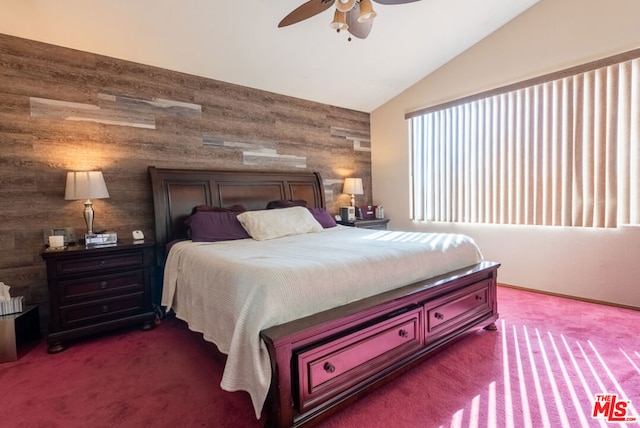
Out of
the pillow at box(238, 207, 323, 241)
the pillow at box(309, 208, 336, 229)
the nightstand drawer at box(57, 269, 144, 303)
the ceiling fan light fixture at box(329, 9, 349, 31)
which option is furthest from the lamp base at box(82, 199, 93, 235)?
the ceiling fan light fixture at box(329, 9, 349, 31)

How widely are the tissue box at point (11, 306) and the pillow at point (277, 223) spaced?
→ 1.82 m

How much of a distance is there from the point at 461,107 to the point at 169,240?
383 cm

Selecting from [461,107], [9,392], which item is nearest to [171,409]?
[9,392]

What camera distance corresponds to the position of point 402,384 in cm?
199

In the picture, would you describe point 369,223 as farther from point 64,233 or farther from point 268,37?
point 64,233

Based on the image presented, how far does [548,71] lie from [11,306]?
17.6ft

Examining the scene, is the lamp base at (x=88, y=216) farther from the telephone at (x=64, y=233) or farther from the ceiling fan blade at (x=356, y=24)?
the ceiling fan blade at (x=356, y=24)

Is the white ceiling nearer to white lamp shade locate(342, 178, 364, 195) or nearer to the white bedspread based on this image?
white lamp shade locate(342, 178, 364, 195)

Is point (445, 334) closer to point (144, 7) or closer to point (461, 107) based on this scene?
point (461, 107)

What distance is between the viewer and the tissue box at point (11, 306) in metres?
2.48

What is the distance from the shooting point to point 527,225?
373cm

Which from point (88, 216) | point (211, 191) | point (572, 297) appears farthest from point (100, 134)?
point (572, 297)

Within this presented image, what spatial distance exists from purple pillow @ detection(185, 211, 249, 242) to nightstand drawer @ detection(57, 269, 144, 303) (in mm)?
593

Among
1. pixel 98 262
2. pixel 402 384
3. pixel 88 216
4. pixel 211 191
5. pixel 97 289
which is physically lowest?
pixel 402 384
